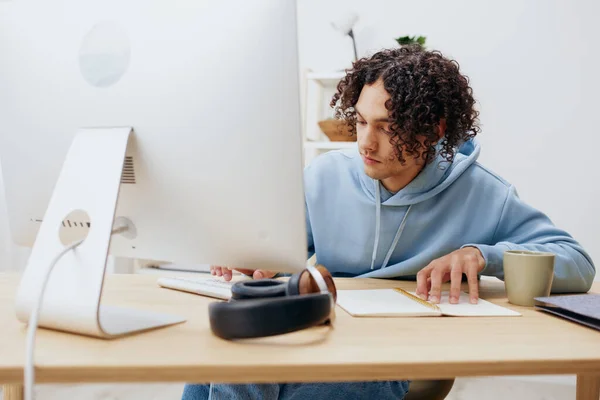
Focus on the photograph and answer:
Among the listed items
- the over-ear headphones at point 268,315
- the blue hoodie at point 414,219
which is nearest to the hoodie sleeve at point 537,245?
the blue hoodie at point 414,219

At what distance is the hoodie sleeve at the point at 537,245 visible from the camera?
3.23 feet

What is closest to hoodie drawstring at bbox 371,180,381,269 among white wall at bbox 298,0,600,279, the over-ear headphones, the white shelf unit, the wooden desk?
the wooden desk

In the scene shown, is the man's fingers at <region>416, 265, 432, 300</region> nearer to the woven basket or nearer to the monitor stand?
the monitor stand

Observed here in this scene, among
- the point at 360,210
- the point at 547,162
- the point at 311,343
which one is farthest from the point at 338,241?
the point at 547,162

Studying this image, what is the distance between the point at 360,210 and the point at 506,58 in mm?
1518

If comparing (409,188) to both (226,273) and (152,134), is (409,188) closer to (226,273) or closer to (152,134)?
(226,273)

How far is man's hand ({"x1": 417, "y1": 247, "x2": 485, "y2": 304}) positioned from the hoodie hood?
0.28 m

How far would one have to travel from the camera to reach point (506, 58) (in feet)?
Answer: 7.88

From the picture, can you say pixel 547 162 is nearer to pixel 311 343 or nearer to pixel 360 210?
pixel 360 210

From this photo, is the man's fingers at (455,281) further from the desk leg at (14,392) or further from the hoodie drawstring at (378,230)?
the desk leg at (14,392)

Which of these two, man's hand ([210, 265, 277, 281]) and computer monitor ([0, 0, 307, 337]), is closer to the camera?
computer monitor ([0, 0, 307, 337])

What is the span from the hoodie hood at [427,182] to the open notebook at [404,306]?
1.06 feet

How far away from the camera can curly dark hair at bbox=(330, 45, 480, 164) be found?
1.17 m

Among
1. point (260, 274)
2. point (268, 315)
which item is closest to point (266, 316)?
point (268, 315)
